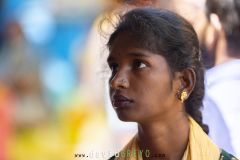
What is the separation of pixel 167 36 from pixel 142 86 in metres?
0.15

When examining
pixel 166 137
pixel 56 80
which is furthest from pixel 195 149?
pixel 56 80

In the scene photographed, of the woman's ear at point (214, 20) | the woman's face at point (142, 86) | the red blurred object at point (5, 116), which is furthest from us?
the woman's ear at point (214, 20)

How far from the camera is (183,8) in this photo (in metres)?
1.30

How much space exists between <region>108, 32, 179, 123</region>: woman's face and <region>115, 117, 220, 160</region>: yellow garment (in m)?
0.09

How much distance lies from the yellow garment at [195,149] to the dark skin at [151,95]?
0.06 feet

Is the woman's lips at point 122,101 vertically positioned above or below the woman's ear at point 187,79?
below

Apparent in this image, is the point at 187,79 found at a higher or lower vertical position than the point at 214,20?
lower

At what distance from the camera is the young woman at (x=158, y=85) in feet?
3.46

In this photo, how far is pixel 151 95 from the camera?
106cm

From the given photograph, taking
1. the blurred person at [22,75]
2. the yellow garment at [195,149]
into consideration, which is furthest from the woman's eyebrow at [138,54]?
the blurred person at [22,75]

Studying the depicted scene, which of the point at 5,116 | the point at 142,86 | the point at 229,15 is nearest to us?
the point at 142,86

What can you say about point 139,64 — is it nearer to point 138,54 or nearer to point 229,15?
point 138,54

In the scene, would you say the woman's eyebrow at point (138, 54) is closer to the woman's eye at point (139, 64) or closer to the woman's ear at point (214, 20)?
the woman's eye at point (139, 64)

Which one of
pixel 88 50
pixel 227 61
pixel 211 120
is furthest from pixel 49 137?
pixel 227 61
